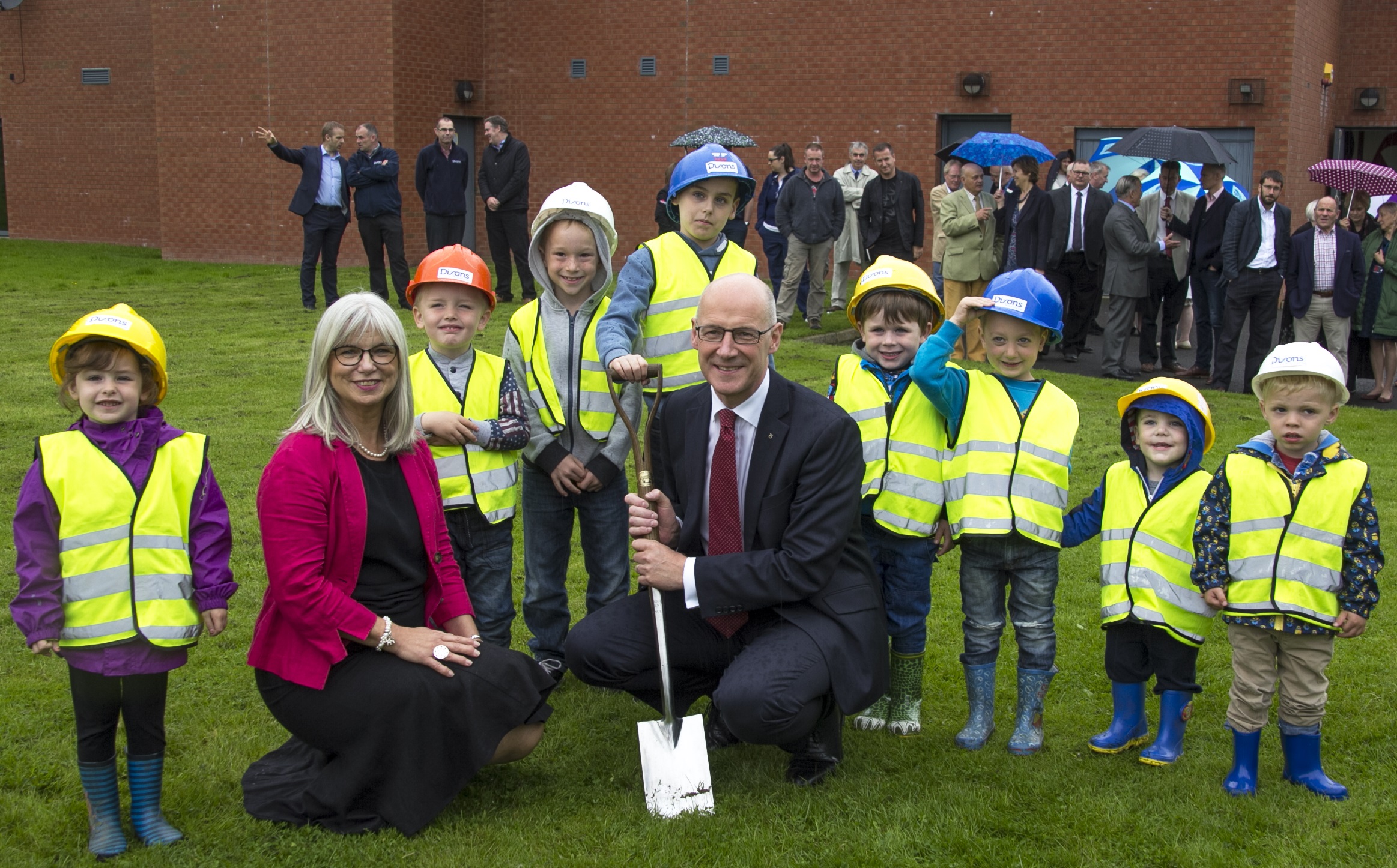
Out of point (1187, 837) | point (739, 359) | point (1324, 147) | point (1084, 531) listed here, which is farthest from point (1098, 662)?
point (1324, 147)

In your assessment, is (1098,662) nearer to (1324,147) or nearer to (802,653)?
(802,653)

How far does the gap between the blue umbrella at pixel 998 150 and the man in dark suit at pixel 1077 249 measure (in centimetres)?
131

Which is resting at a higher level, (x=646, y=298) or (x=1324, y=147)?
(x=1324, y=147)

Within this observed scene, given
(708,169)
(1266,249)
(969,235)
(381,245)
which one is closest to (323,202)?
(381,245)

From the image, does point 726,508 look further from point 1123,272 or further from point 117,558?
point 1123,272

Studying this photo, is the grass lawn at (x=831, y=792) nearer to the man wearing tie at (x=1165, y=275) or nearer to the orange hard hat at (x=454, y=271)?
the orange hard hat at (x=454, y=271)

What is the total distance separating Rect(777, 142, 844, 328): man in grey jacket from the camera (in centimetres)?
1495

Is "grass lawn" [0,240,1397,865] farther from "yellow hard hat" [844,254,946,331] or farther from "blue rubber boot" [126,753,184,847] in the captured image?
"yellow hard hat" [844,254,946,331]

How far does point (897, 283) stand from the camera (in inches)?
179

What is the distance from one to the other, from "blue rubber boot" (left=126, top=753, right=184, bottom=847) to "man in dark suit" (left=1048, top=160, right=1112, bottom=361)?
11.1 m

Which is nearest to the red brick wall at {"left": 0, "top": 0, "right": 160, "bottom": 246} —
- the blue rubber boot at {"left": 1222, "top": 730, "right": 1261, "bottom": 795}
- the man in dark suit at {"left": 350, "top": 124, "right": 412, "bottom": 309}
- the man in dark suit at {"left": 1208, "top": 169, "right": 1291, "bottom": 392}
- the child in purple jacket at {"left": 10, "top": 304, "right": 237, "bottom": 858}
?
the man in dark suit at {"left": 350, "top": 124, "right": 412, "bottom": 309}

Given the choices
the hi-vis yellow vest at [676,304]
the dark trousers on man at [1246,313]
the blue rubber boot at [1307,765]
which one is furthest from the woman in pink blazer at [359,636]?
the dark trousers on man at [1246,313]

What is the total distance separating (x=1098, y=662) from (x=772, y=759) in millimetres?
1752

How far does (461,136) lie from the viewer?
22516mm
